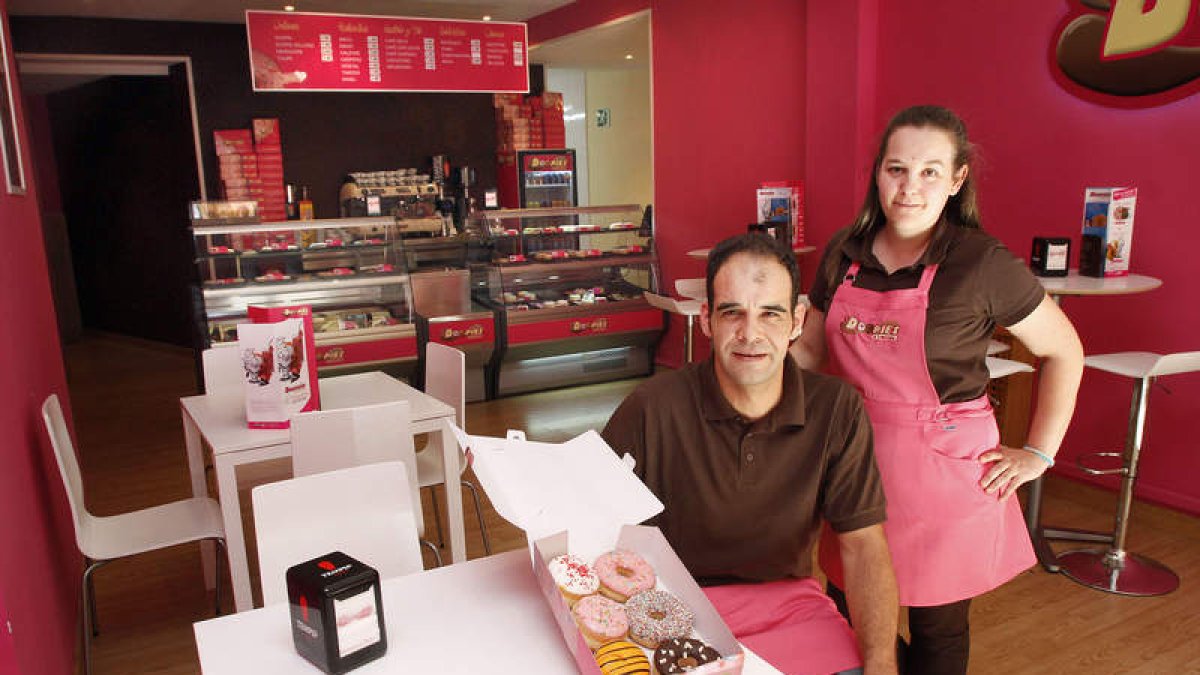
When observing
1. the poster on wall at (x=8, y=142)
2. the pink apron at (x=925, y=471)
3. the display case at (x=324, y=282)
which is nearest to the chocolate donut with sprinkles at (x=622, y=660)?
the pink apron at (x=925, y=471)

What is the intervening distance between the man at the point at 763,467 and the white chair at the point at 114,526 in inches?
71.7

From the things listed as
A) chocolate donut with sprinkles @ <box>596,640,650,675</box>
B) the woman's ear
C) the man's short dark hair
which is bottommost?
chocolate donut with sprinkles @ <box>596,640,650,675</box>

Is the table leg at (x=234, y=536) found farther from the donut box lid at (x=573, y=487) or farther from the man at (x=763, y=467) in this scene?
the donut box lid at (x=573, y=487)

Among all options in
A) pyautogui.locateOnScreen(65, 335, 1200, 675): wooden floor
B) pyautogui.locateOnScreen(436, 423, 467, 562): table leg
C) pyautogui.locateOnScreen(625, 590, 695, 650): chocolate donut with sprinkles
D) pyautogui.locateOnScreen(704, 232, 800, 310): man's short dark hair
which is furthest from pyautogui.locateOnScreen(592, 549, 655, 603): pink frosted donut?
pyautogui.locateOnScreen(65, 335, 1200, 675): wooden floor

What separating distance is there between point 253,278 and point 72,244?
6.44 m

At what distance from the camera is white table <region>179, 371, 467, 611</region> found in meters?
2.63

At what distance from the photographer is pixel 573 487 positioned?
49.8 inches

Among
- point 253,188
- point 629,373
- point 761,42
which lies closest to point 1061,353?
point 761,42

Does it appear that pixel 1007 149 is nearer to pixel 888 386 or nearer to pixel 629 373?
pixel 888 386

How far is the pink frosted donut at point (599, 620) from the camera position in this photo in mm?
1177

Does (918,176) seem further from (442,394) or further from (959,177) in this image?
(442,394)

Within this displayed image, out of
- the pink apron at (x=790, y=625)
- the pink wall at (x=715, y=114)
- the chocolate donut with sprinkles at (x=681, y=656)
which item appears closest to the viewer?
the chocolate donut with sprinkles at (x=681, y=656)

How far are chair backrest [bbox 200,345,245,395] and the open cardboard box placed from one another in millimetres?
2505

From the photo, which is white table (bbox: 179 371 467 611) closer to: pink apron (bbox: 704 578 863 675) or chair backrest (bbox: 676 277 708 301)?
pink apron (bbox: 704 578 863 675)
